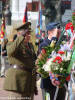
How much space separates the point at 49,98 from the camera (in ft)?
20.3

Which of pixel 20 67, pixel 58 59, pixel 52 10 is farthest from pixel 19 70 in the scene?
pixel 52 10

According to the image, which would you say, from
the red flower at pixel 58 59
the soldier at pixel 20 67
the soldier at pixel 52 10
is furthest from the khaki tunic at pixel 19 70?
the soldier at pixel 52 10

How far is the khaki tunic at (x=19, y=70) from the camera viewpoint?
5.50 meters

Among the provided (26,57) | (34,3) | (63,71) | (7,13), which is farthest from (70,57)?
(34,3)

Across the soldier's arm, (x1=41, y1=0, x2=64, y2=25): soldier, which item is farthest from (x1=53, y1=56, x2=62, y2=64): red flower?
(x1=41, y1=0, x2=64, y2=25): soldier

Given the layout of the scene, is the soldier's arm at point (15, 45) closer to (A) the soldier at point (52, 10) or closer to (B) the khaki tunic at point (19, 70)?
(B) the khaki tunic at point (19, 70)

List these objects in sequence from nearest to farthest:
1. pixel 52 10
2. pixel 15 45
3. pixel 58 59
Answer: pixel 15 45 < pixel 58 59 < pixel 52 10

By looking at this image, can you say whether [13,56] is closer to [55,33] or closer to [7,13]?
[55,33]

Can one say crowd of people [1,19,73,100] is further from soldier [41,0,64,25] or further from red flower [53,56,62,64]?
soldier [41,0,64,25]

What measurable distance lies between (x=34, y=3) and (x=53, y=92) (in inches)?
1274

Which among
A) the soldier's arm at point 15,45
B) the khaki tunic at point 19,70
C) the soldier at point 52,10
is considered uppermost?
the soldier's arm at point 15,45

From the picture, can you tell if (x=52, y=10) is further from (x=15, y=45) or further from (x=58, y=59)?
(x=15, y=45)

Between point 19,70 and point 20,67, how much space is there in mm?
45

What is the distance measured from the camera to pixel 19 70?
559 cm
